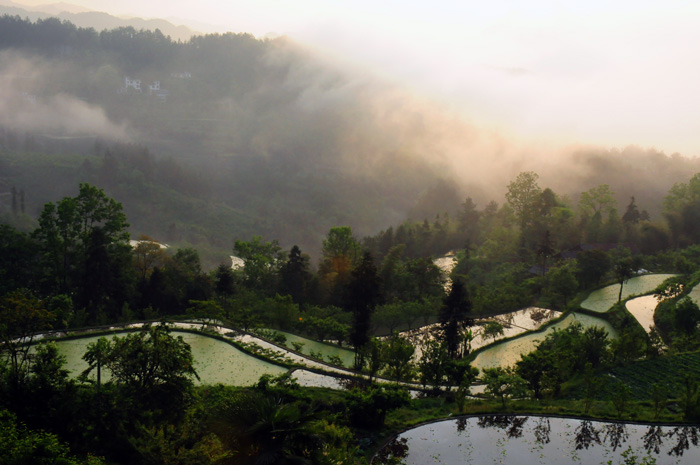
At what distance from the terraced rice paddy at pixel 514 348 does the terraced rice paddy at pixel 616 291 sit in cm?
168

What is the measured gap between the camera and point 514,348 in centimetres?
2500

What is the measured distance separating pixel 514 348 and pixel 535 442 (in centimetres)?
1168

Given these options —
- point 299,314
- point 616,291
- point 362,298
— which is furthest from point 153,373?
point 616,291

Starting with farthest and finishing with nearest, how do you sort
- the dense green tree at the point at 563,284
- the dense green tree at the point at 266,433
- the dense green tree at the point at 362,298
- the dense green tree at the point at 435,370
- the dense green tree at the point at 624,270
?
the dense green tree at the point at 563,284 < the dense green tree at the point at 624,270 < the dense green tree at the point at 362,298 < the dense green tree at the point at 435,370 < the dense green tree at the point at 266,433

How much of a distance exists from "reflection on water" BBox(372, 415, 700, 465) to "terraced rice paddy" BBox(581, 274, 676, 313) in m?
16.1

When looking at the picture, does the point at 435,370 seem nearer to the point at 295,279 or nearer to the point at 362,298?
the point at 362,298

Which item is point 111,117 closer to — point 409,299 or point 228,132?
point 228,132

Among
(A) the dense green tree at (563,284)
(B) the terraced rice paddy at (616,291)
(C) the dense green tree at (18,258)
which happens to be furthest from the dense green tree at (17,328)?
(A) the dense green tree at (563,284)

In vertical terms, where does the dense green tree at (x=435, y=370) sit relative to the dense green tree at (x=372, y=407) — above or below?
above

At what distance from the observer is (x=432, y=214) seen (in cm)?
8344

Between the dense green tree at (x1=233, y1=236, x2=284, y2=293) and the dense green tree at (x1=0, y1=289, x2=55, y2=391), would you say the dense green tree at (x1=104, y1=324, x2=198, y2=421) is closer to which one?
the dense green tree at (x1=0, y1=289, x2=55, y2=391)

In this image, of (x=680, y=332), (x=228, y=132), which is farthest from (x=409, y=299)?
(x=228, y=132)

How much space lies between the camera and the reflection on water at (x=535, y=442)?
12.9 metres

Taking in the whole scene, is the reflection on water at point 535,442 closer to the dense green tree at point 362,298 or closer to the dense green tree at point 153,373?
the dense green tree at point 153,373
